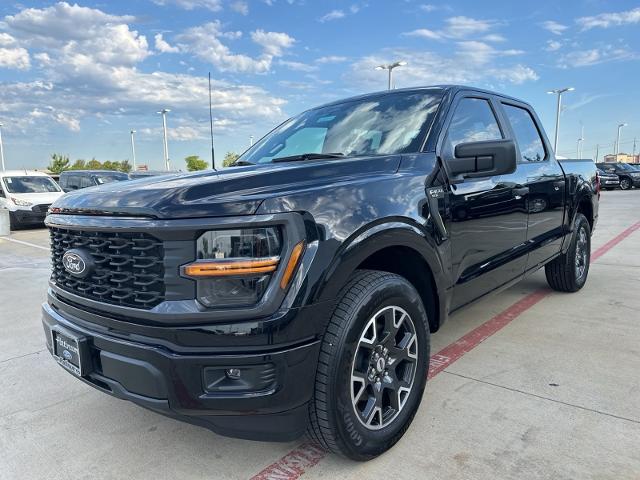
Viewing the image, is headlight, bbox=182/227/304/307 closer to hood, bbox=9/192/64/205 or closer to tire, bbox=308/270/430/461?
tire, bbox=308/270/430/461

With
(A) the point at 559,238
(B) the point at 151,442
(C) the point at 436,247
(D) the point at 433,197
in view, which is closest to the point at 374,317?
(C) the point at 436,247

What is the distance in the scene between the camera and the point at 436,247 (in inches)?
107

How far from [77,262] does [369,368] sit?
55.6 inches

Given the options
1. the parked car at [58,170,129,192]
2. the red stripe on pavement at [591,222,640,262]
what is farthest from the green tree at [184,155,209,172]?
the red stripe on pavement at [591,222,640,262]

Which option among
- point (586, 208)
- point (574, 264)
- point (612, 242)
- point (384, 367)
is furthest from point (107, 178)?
point (384, 367)

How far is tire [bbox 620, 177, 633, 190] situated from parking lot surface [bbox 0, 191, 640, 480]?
93.5ft

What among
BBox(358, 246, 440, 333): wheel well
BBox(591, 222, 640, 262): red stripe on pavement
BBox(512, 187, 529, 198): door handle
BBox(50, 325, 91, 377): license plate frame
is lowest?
BBox(591, 222, 640, 262): red stripe on pavement

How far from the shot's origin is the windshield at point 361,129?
3014mm

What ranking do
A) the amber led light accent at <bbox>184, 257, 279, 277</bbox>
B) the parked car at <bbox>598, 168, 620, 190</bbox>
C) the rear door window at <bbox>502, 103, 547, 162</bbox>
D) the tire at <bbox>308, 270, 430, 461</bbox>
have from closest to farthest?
the amber led light accent at <bbox>184, 257, 279, 277</bbox> < the tire at <bbox>308, 270, 430, 461</bbox> < the rear door window at <bbox>502, 103, 547, 162</bbox> < the parked car at <bbox>598, 168, 620, 190</bbox>

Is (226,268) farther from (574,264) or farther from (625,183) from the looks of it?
(625,183)

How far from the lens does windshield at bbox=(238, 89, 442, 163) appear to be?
3.01 metres

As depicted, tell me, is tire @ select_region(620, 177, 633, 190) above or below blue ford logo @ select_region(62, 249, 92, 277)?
below

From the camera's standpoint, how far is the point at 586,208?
5355mm

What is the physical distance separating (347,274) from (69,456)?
1.71m
